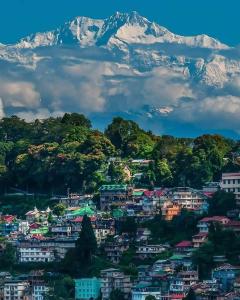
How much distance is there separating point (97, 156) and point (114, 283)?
14947 millimetres

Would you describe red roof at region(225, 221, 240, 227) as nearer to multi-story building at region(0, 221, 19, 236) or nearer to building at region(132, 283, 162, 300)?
building at region(132, 283, 162, 300)

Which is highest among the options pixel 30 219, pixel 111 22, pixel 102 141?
pixel 111 22

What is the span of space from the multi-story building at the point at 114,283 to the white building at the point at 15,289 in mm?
3399

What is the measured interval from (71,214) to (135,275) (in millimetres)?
9246

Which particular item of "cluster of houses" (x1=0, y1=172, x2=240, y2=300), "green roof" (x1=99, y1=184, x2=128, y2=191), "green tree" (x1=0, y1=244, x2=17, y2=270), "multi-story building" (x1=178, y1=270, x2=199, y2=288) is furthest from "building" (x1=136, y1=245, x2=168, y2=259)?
"green roof" (x1=99, y1=184, x2=128, y2=191)

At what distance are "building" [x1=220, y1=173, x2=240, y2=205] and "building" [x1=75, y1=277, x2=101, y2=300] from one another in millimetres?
9881

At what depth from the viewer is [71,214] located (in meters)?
68.4

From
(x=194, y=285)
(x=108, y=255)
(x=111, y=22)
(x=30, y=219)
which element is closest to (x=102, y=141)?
(x=30, y=219)

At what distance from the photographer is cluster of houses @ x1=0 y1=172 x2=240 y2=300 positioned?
57625 millimetres

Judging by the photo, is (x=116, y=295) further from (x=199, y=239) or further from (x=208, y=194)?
(x=208, y=194)

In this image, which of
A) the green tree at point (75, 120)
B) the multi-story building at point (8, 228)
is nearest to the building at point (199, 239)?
the multi-story building at point (8, 228)

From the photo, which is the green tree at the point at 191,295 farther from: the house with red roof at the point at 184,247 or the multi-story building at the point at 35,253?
the multi-story building at the point at 35,253

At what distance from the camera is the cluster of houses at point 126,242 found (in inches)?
2269

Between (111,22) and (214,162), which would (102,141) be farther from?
(111,22)
